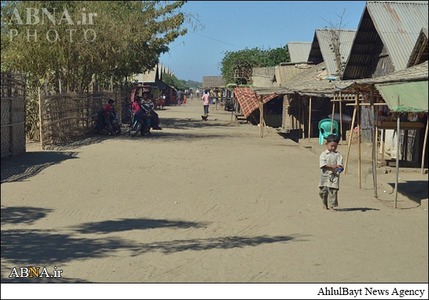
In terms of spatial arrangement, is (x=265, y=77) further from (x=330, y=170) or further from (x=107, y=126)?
(x=330, y=170)

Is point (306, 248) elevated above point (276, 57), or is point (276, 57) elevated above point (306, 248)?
point (276, 57)

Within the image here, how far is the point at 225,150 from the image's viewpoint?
17.8 meters

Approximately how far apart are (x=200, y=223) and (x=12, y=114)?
6.07 meters

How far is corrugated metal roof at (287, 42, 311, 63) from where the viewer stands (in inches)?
1423

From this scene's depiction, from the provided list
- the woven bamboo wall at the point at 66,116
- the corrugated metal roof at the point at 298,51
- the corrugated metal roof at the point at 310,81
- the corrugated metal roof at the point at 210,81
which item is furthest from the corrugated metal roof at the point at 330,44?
the corrugated metal roof at the point at 210,81

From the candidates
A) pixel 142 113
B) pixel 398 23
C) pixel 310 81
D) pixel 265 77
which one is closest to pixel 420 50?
pixel 398 23

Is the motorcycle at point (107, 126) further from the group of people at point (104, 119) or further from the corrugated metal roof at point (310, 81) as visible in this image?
the corrugated metal roof at point (310, 81)

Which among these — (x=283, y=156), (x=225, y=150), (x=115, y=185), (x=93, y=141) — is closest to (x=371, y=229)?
(x=115, y=185)

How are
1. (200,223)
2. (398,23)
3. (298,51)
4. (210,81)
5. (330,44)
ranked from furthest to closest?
(210,81), (298,51), (330,44), (398,23), (200,223)

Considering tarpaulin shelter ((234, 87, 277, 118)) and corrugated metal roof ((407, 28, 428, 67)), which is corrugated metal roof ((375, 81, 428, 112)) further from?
tarpaulin shelter ((234, 87, 277, 118))

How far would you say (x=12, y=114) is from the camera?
12.4m

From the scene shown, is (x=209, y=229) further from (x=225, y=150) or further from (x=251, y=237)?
(x=225, y=150)

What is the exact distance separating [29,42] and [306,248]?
13793 millimetres

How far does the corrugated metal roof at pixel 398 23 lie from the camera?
1727 cm
